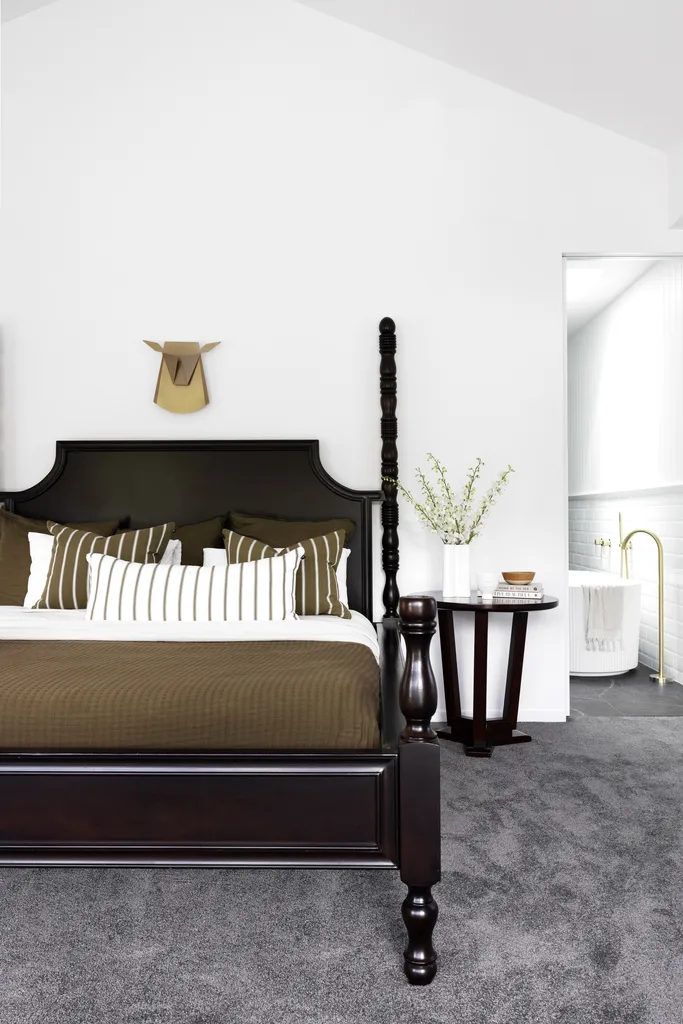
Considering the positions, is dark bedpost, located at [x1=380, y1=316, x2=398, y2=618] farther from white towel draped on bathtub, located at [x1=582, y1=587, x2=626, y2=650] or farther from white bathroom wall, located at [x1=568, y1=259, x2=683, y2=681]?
white bathroom wall, located at [x1=568, y1=259, x2=683, y2=681]

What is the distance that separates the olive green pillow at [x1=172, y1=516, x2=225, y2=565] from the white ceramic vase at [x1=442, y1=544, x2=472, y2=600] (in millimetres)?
1073

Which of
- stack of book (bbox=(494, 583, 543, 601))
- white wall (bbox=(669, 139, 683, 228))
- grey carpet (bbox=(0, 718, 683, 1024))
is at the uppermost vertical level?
white wall (bbox=(669, 139, 683, 228))

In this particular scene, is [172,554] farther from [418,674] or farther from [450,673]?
[418,674]

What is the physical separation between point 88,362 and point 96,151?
108 centimetres

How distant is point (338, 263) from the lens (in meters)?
3.89

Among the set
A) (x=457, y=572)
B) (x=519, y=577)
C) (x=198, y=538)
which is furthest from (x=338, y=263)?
(x=519, y=577)

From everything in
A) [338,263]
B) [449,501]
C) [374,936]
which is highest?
[338,263]

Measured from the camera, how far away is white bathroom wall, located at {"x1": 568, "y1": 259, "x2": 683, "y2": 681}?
478cm

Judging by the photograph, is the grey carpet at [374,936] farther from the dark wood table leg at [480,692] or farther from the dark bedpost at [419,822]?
the dark wood table leg at [480,692]

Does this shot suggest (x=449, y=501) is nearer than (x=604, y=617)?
Yes

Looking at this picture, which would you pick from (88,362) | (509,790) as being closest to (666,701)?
(509,790)

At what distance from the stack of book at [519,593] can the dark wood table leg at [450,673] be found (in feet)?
0.85

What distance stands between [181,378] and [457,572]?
1646mm

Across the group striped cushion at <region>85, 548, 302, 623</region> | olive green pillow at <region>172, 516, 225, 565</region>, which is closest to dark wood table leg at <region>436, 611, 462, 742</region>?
striped cushion at <region>85, 548, 302, 623</region>
